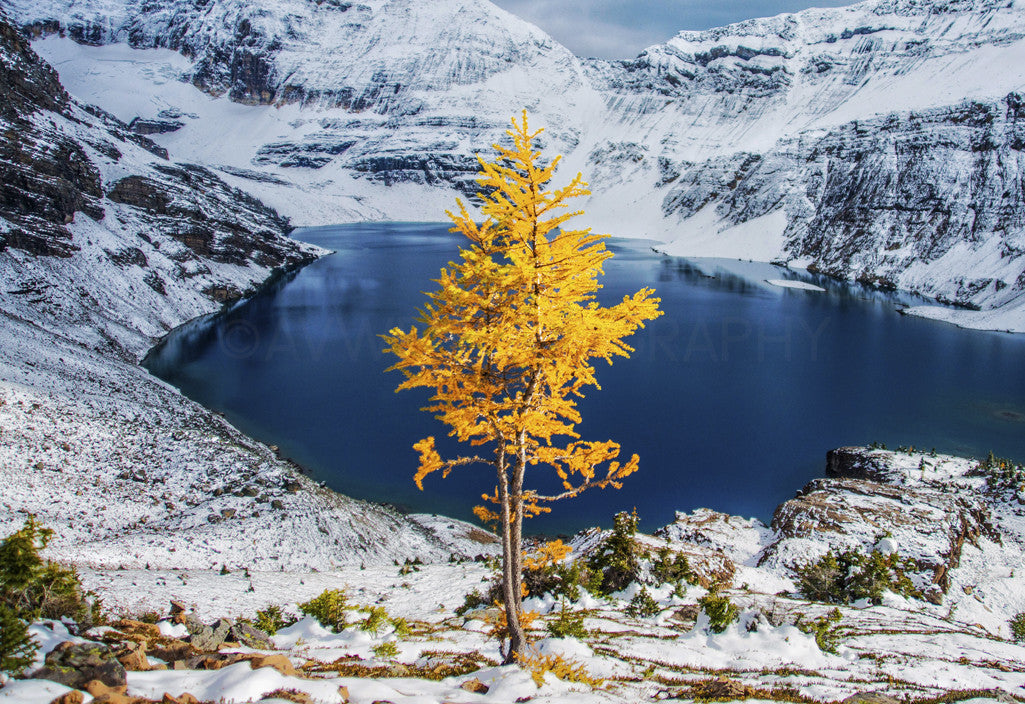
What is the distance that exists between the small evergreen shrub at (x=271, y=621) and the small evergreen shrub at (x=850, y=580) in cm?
1677

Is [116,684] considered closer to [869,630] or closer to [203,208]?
[869,630]

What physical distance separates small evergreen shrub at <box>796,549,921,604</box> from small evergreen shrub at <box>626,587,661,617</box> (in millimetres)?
7178

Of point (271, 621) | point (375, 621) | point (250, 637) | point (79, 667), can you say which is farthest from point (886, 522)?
point (79, 667)

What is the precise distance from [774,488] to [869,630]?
20.3 meters

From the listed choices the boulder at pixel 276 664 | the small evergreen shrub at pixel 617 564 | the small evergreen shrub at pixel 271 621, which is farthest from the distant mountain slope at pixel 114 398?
the boulder at pixel 276 664

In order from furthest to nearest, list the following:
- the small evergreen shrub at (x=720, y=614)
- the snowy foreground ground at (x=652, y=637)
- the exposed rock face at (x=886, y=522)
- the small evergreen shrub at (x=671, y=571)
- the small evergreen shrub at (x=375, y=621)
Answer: the exposed rock face at (x=886, y=522), the small evergreen shrub at (x=671, y=571), the small evergreen shrub at (x=720, y=614), the small evergreen shrub at (x=375, y=621), the snowy foreground ground at (x=652, y=637)

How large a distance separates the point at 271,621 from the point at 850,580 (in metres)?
18.5

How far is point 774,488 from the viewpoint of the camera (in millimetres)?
34250

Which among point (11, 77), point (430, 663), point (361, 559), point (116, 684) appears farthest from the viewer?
point (11, 77)

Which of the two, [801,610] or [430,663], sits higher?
[430,663]

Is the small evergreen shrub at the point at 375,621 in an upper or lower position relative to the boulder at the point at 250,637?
lower

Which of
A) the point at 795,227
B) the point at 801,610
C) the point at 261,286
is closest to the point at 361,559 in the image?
the point at 801,610

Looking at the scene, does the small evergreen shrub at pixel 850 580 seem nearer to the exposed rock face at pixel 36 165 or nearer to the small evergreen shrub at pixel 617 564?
the small evergreen shrub at pixel 617 564

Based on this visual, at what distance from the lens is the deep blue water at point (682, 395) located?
34.8 m
